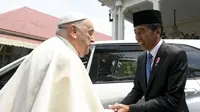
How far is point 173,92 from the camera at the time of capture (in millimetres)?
2166

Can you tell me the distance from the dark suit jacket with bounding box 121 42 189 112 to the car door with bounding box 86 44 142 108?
1.01 m

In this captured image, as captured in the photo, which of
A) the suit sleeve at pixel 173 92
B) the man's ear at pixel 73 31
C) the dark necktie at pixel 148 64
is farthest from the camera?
the dark necktie at pixel 148 64

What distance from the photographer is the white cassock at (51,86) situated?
1620mm

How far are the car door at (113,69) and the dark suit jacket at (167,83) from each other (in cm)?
101

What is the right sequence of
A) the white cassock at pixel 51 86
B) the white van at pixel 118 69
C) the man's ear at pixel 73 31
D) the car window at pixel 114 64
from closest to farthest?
the white cassock at pixel 51 86 → the man's ear at pixel 73 31 → the white van at pixel 118 69 → the car window at pixel 114 64

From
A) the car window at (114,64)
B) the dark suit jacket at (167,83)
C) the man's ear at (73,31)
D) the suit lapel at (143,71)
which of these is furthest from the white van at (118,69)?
the man's ear at (73,31)

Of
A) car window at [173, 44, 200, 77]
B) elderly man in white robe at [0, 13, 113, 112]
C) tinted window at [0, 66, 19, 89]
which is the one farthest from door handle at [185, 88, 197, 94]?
tinted window at [0, 66, 19, 89]

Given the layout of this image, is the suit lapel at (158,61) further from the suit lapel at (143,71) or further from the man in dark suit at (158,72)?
the suit lapel at (143,71)

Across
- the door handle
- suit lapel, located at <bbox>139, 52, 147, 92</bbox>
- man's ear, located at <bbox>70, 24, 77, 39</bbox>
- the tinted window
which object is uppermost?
man's ear, located at <bbox>70, 24, 77, 39</bbox>

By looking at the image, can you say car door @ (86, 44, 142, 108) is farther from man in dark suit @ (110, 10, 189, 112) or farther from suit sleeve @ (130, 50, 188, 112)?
suit sleeve @ (130, 50, 188, 112)

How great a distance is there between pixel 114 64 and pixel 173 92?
145 centimetres

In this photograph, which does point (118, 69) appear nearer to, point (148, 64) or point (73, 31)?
point (148, 64)

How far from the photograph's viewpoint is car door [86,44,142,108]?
3350 mm

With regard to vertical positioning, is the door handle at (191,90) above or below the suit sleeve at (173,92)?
below
